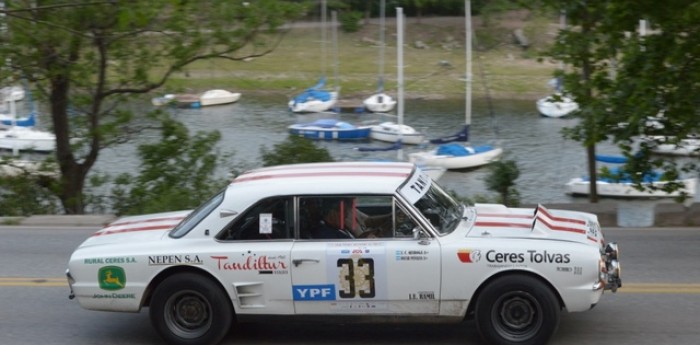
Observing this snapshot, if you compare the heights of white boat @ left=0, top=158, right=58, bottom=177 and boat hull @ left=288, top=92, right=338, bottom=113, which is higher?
white boat @ left=0, top=158, right=58, bottom=177

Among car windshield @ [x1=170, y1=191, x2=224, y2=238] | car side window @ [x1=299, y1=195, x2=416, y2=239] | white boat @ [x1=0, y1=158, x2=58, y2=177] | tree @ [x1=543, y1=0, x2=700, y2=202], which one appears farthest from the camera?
white boat @ [x1=0, y1=158, x2=58, y2=177]

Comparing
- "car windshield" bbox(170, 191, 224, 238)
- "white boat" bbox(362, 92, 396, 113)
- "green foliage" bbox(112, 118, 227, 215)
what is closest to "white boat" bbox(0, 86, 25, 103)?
"green foliage" bbox(112, 118, 227, 215)

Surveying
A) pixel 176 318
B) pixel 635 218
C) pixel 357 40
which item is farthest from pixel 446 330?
pixel 357 40

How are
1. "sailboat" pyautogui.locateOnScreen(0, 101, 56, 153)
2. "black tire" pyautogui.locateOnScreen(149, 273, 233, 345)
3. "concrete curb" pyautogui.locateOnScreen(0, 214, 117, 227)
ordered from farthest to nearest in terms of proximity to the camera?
"sailboat" pyautogui.locateOnScreen(0, 101, 56, 153)
"concrete curb" pyautogui.locateOnScreen(0, 214, 117, 227)
"black tire" pyautogui.locateOnScreen(149, 273, 233, 345)

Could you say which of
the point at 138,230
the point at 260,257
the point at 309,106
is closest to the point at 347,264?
the point at 260,257

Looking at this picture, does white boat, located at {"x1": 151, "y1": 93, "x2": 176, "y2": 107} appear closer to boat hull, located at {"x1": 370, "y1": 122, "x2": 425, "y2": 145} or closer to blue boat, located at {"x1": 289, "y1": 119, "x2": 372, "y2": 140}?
boat hull, located at {"x1": 370, "y1": 122, "x2": 425, "y2": 145}

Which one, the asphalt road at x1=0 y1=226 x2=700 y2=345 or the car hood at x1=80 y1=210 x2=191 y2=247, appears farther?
the car hood at x1=80 y1=210 x2=191 y2=247

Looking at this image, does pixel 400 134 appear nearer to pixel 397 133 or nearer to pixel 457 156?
pixel 397 133

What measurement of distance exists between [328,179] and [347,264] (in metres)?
0.82

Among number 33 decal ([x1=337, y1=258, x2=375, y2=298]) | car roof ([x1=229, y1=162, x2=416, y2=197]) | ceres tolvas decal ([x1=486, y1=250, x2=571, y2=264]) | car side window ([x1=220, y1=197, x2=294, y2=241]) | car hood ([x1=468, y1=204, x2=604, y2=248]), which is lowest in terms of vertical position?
number 33 decal ([x1=337, y1=258, x2=375, y2=298])

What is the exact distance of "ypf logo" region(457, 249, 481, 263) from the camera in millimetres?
7625

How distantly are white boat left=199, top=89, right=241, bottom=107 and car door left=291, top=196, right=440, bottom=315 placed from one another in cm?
4035

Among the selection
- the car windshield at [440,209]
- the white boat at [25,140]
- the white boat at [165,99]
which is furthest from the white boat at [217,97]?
the car windshield at [440,209]

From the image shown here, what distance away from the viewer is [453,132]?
142 feet
